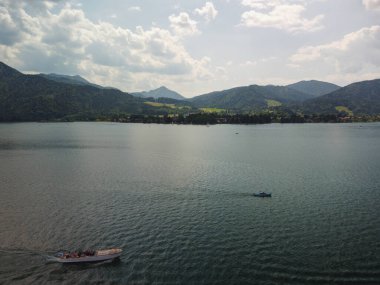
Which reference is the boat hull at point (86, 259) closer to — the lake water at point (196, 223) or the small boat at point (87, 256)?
the small boat at point (87, 256)

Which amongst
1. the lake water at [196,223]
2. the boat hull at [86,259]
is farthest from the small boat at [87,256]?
the lake water at [196,223]

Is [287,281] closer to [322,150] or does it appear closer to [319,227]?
[319,227]

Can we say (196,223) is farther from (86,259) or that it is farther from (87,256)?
(86,259)

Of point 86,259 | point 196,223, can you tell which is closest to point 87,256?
point 86,259

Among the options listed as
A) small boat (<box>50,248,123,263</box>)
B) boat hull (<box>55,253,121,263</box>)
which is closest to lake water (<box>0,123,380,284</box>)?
boat hull (<box>55,253,121,263</box>)

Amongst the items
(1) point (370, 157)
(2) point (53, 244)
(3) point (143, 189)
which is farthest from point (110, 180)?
(1) point (370, 157)

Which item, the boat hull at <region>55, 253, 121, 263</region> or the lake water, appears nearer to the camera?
the lake water

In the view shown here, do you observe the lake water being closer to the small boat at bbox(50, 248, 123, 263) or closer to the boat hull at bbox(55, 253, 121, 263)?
the boat hull at bbox(55, 253, 121, 263)
